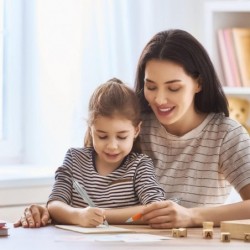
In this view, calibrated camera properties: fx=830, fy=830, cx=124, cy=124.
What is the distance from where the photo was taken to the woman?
7.90ft

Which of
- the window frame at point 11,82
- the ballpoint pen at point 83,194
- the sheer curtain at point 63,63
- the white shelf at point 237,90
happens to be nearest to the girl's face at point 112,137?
the ballpoint pen at point 83,194

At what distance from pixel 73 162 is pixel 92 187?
112 millimetres

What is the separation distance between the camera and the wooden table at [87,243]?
1840 mm

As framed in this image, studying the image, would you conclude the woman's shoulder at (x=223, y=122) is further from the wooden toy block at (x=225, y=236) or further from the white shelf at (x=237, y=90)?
the white shelf at (x=237, y=90)

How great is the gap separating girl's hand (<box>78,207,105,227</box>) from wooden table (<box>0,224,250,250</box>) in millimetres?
62

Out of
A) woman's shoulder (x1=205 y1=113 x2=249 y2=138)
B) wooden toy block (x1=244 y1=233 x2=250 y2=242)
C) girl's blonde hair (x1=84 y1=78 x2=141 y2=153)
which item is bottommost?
wooden toy block (x1=244 y1=233 x2=250 y2=242)

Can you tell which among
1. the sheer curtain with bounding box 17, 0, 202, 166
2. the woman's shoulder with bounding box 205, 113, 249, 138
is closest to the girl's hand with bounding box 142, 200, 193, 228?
the woman's shoulder with bounding box 205, 113, 249, 138

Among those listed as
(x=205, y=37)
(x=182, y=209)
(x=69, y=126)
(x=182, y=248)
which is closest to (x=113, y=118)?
(x=182, y=209)

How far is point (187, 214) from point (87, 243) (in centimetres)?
43

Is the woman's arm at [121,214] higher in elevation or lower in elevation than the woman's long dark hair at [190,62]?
lower

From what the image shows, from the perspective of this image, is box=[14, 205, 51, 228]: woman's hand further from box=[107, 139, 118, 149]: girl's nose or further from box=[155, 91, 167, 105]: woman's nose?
box=[155, 91, 167, 105]: woman's nose

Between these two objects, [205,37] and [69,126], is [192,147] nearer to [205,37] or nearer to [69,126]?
[69,126]

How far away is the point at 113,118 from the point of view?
226cm

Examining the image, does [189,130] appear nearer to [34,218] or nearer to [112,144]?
[112,144]
